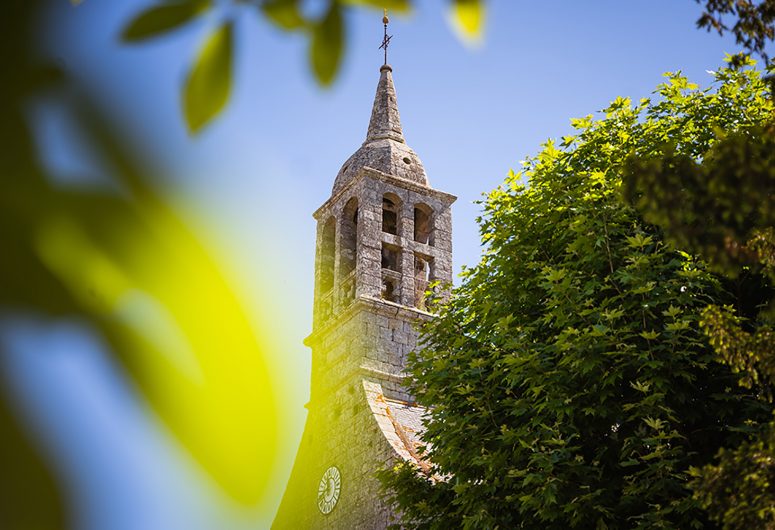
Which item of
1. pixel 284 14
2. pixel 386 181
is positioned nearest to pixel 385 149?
pixel 386 181

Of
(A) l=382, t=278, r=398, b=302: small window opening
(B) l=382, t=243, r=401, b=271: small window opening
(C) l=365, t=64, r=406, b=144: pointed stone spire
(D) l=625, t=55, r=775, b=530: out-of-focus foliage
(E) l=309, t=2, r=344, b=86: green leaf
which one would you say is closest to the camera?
(E) l=309, t=2, r=344, b=86: green leaf

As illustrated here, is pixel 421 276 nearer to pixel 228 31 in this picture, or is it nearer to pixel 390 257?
pixel 390 257

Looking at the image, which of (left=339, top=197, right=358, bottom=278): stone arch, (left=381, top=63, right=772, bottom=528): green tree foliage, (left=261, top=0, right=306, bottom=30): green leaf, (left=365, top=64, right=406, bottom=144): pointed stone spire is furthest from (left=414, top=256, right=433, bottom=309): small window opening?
(left=261, top=0, right=306, bottom=30): green leaf

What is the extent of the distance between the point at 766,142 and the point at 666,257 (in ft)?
18.6

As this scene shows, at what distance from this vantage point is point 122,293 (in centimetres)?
79

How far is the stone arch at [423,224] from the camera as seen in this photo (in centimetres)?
2376

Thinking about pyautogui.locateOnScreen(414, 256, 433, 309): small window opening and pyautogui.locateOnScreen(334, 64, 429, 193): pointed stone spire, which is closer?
pyautogui.locateOnScreen(414, 256, 433, 309): small window opening

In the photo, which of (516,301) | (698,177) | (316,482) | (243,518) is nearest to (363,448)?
(316,482)

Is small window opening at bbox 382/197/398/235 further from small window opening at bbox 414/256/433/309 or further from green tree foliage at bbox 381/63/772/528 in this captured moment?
green tree foliage at bbox 381/63/772/528

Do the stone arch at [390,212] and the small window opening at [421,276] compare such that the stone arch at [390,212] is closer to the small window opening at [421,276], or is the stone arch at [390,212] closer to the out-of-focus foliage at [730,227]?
the small window opening at [421,276]

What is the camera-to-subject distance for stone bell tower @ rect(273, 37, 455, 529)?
20.1 meters

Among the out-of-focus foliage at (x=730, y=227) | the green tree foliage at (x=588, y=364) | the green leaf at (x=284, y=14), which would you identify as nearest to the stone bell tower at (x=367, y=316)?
the green tree foliage at (x=588, y=364)

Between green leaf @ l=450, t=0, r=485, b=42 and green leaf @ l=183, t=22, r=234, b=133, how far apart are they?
0.23 m

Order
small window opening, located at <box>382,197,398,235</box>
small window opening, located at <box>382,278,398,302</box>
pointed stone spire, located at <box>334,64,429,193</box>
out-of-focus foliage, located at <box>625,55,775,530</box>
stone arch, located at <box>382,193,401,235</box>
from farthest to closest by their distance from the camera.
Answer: pointed stone spire, located at <box>334,64,429,193</box> → small window opening, located at <box>382,197,398,235</box> → stone arch, located at <box>382,193,401,235</box> → small window opening, located at <box>382,278,398,302</box> → out-of-focus foliage, located at <box>625,55,775,530</box>
